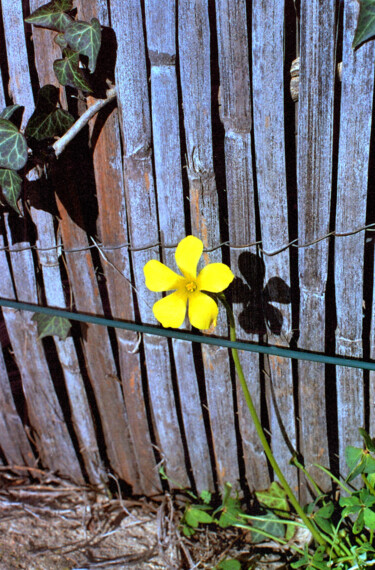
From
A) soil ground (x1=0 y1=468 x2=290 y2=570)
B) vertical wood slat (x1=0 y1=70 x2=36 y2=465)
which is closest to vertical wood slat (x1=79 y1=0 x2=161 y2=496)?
soil ground (x1=0 y1=468 x2=290 y2=570)

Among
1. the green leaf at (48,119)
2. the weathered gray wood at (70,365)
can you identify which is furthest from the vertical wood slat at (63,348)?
the green leaf at (48,119)

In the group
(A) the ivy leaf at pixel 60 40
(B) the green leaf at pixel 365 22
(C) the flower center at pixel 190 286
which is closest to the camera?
(B) the green leaf at pixel 365 22

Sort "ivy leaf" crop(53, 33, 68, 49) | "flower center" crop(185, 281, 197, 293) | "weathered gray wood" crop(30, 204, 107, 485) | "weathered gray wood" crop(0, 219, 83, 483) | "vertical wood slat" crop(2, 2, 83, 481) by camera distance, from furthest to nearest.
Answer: "weathered gray wood" crop(0, 219, 83, 483), "weathered gray wood" crop(30, 204, 107, 485), "vertical wood slat" crop(2, 2, 83, 481), "ivy leaf" crop(53, 33, 68, 49), "flower center" crop(185, 281, 197, 293)

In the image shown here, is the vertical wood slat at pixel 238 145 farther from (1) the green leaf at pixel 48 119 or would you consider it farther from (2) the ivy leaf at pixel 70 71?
(1) the green leaf at pixel 48 119

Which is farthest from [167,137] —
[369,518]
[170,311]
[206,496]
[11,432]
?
[11,432]

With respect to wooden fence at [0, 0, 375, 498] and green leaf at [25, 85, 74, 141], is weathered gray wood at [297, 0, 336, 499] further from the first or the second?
green leaf at [25, 85, 74, 141]

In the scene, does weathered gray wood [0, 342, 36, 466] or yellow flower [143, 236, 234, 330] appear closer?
yellow flower [143, 236, 234, 330]
